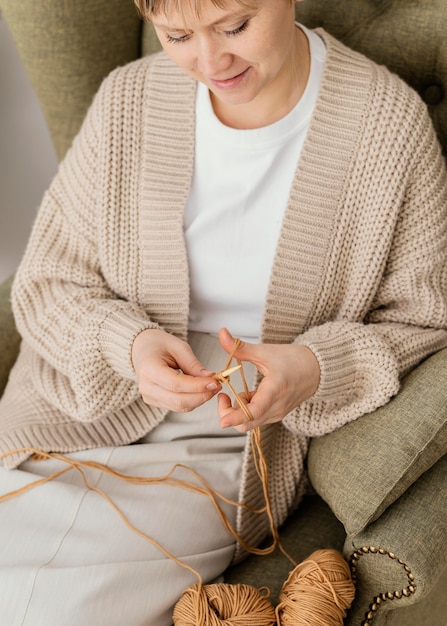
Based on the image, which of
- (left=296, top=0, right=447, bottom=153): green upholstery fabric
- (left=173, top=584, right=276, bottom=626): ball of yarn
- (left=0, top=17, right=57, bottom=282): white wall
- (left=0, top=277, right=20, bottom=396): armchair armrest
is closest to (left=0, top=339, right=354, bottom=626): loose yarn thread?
(left=173, top=584, right=276, bottom=626): ball of yarn

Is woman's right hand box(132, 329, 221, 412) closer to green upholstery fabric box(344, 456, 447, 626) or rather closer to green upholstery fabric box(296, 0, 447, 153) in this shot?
green upholstery fabric box(344, 456, 447, 626)

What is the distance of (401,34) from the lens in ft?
4.25

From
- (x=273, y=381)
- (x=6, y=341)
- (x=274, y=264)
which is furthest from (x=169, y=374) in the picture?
(x=6, y=341)

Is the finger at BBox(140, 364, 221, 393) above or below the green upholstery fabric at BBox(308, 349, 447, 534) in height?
above

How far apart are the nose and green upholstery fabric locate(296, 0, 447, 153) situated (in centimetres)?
45

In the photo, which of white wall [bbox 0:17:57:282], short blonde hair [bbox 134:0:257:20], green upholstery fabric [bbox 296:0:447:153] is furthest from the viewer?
white wall [bbox 0:17:57:282]

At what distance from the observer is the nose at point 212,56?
3.09 feet

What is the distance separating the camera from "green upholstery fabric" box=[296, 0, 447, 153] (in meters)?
1.27

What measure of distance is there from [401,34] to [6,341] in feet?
3.02

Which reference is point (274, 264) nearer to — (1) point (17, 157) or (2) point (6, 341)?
(2) point (6, 341)

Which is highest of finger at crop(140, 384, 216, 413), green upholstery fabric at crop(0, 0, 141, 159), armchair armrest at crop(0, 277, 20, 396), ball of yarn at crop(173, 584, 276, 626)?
green upholstery fabric at crop(0, 0, 141, 159)

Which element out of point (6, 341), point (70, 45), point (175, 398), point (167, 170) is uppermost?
point (70, 45)

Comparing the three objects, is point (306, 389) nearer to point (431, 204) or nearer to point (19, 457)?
point (431, 204)

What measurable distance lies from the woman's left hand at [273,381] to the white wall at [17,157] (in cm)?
117
